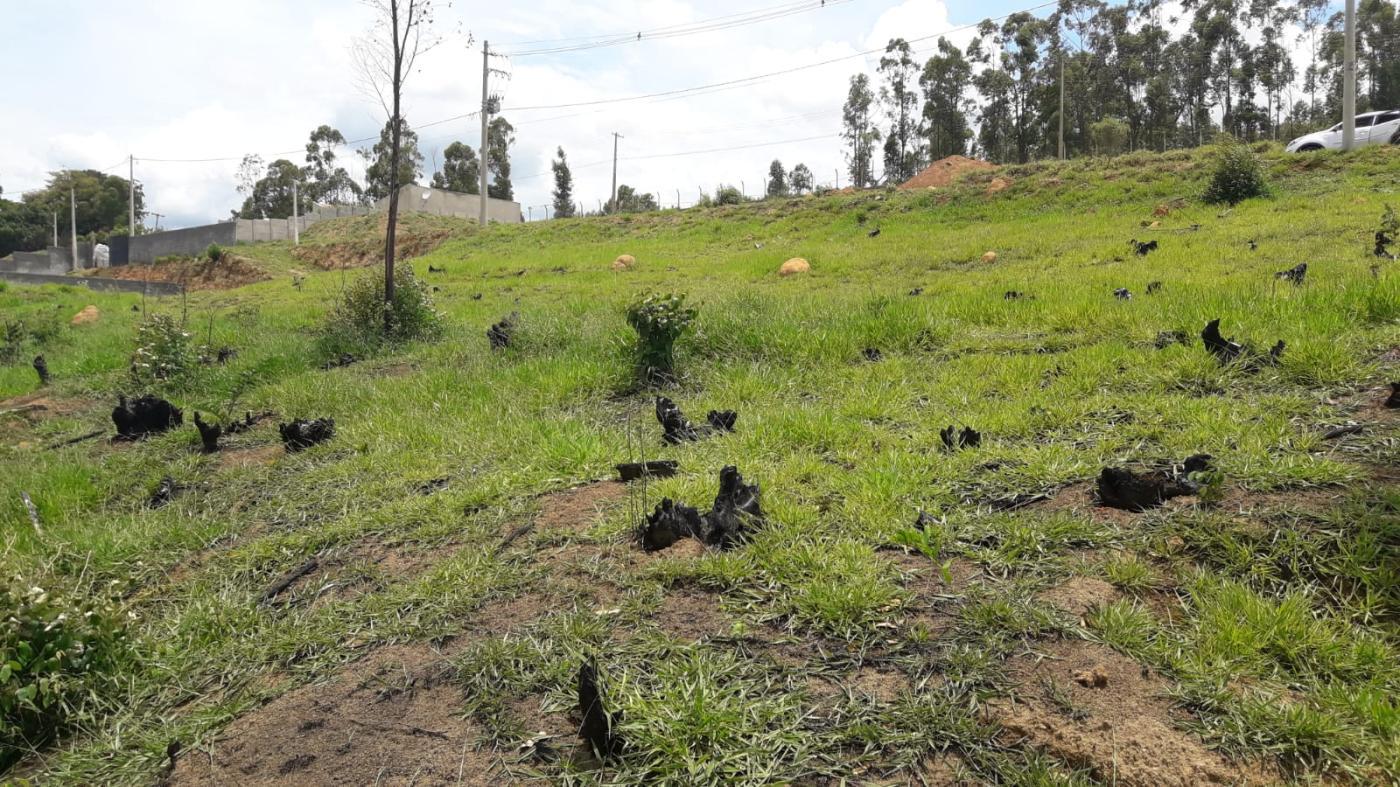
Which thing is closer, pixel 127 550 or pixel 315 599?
pixel 315 599

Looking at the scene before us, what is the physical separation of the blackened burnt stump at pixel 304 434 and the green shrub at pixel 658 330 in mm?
2374

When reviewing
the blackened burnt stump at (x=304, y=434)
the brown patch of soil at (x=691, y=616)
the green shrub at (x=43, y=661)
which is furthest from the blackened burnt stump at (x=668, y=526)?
the blackened burnt stump at (x=304, y=434)

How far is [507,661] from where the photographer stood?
238cm

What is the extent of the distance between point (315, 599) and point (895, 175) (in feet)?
181

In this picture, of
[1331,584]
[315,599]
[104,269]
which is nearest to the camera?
[1331,584]

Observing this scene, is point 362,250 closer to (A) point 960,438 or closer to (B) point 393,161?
(B) point 393,161

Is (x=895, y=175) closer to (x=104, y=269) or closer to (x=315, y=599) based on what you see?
(x=104, y=269)

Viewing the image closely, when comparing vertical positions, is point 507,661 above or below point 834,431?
below

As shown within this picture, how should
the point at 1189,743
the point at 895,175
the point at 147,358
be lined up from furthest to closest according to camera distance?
the point at 895,175 → the point at 147,358 → the point at 1189,743

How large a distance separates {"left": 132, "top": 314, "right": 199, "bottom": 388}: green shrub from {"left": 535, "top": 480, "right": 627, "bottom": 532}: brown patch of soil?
6.05 m

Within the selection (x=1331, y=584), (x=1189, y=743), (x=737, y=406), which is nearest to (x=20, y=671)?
(x=1189, y=743)

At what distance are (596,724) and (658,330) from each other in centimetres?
436

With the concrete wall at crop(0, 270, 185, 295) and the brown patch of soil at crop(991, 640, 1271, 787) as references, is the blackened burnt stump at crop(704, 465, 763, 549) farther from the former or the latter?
the concrete wall at crop(0, 270, 185, 295)

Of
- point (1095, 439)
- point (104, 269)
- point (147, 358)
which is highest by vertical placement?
point (104, 269)
